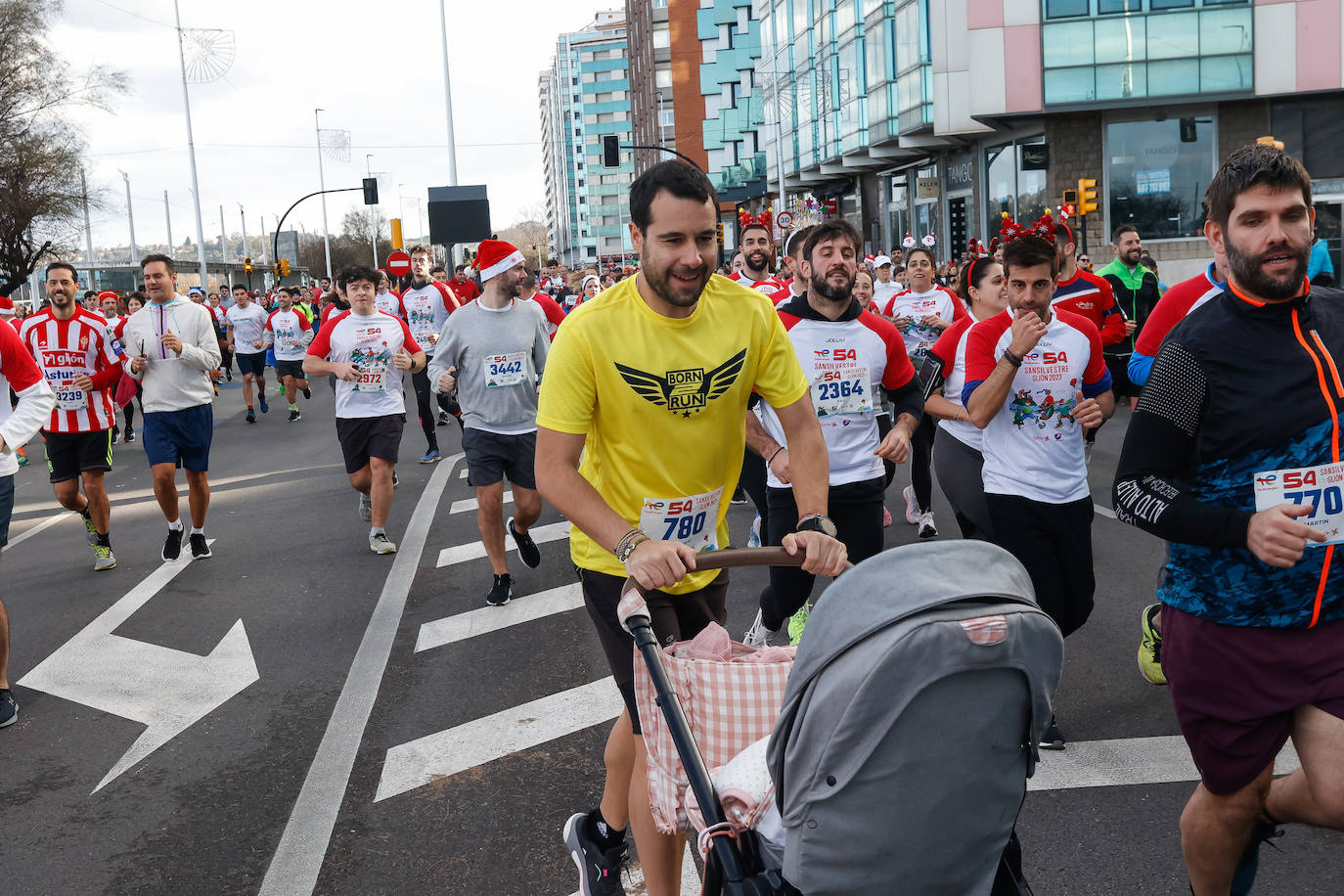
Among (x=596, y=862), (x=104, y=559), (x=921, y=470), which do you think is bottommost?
(x=104, y=559)

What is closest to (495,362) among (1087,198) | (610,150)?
(1087,198)

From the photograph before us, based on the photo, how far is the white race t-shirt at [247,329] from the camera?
21.7m

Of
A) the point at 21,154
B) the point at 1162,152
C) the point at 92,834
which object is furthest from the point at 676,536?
the point at 21,154

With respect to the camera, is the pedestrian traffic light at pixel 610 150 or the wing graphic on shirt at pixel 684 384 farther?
the pedestrian traffic light at pixel 610 150

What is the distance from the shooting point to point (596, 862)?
3.79 meters

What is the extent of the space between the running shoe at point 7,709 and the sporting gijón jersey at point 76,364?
3.77m

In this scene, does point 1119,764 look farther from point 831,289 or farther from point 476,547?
point 476,547

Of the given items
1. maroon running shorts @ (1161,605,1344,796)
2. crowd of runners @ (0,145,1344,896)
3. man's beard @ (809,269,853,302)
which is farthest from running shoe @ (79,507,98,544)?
maroon running shorts @ (1161,605,1344,796)

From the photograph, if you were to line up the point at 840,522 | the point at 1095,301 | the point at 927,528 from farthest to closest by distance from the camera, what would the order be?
the point at 1095,301 < the point at 927,528 < the point at 840,522

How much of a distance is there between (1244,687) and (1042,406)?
2269 millimetres

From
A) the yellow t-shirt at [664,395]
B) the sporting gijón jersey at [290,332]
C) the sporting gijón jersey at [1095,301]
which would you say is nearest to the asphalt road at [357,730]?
the yellow t-shirt at [664,395]

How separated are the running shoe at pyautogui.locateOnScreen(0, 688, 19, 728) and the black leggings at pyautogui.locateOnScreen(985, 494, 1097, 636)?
464 centimetres

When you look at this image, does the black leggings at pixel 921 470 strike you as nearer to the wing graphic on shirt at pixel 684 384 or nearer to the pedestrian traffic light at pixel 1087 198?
the wing graphic on shirt at pixel 684 384

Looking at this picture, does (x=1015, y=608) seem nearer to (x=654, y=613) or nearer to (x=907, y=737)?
(x=907, y=737)
